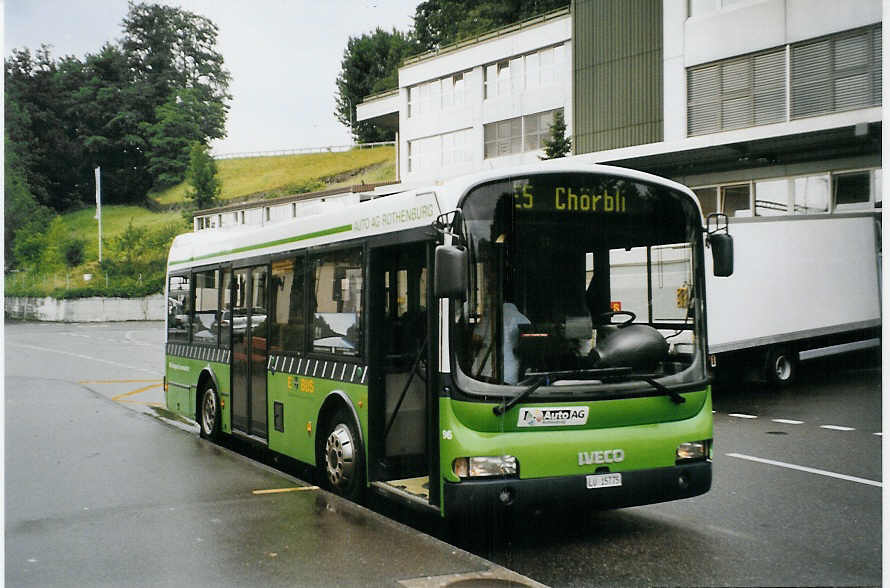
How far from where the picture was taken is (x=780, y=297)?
50.8 feet

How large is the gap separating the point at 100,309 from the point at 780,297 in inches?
411

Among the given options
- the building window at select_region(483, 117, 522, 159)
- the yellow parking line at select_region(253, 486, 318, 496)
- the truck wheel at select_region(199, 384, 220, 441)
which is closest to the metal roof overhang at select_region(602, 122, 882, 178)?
the building window at select_region(483, 117, 522, 159)

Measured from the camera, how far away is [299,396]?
337 inches

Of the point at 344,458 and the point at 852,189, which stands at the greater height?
the point at 852,189

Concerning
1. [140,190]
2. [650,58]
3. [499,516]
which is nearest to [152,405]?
[140,190]

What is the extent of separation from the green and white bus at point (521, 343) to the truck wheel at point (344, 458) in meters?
0.02

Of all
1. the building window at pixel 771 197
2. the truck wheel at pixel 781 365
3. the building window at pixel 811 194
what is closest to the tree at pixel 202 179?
the building window at pixel 811 194

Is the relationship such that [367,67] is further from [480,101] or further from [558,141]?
[558,141]

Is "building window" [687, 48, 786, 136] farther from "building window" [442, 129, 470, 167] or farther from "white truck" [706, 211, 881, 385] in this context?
"building window" [442, 129, 470, 167]

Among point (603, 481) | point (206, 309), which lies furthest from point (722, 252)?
point (206, 309)

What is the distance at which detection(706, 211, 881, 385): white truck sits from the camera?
1333cm

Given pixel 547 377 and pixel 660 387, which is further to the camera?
pixel 660 387

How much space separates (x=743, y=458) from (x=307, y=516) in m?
5.29

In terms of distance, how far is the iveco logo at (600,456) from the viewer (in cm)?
618
